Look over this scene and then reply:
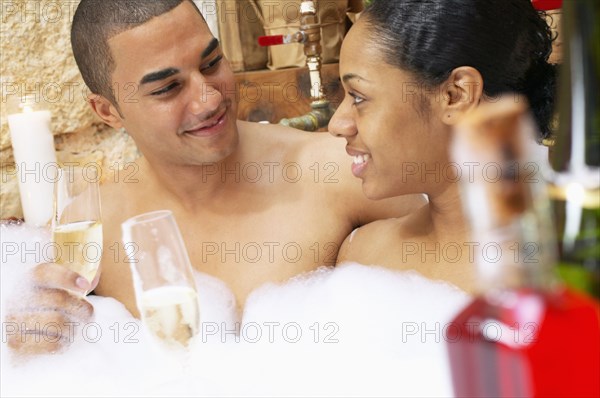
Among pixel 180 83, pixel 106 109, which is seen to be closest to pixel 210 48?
pixel 180 83

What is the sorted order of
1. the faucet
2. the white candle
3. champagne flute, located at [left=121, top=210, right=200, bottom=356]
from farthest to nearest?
the white candle < the faucet < champagne flute, located at [left=121, top=210, right=200, bottom=356]

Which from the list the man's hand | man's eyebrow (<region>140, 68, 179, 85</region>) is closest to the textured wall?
man's eyebrow (<region>140, 68, 179, 85</region>)

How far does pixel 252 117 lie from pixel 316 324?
144 cm

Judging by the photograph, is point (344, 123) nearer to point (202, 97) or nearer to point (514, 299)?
point (202, 97)

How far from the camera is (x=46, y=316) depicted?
118 cm

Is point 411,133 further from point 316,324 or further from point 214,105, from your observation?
point 214,105

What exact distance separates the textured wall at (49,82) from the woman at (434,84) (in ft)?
3.65

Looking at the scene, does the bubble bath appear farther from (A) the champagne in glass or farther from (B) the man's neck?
(B) the man's neck

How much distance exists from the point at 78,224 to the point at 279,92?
4.78 ft

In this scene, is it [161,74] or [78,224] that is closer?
[78,224]

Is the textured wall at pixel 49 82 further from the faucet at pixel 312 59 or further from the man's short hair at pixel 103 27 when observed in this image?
the faucet at pixel 312 59

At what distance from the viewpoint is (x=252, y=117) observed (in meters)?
2.49

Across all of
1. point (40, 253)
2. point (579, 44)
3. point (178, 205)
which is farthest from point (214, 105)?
point (579, 44)

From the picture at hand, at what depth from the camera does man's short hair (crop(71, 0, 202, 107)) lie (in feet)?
4.66
